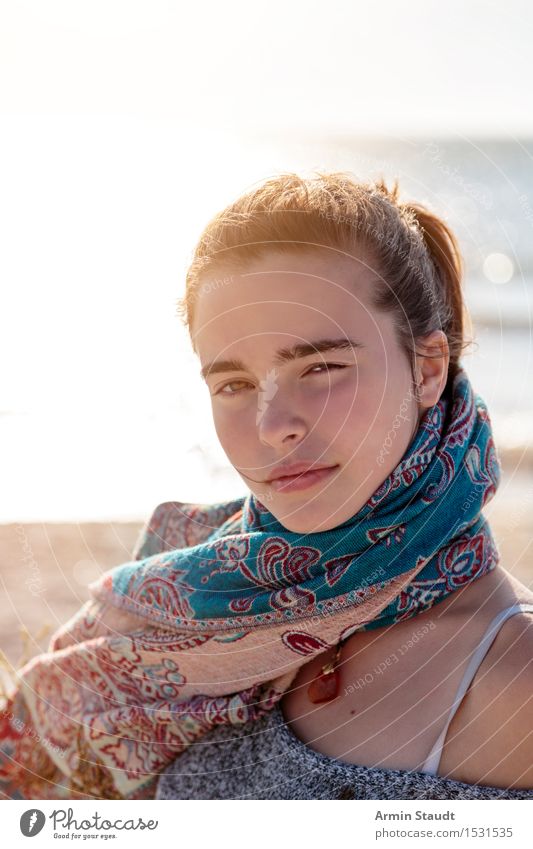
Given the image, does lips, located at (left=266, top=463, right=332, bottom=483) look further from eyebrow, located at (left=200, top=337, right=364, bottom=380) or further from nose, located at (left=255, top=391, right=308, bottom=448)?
eyebrow, located at (left=200, top=337, right=364, bottom=380)

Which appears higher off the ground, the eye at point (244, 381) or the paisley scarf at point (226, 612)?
the eye at point (244, 381)

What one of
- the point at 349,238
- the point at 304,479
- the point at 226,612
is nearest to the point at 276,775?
the point at 226,612

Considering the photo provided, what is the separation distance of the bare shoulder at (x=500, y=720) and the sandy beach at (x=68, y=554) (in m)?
1.96

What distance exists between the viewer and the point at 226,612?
1.53 meters

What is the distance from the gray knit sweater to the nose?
50 centimetres

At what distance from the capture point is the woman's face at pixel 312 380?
1339 millimetres

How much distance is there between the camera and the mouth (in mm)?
1369

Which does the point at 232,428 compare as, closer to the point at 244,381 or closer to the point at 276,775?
the point at 244,381

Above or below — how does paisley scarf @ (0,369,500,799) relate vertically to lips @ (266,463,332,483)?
below

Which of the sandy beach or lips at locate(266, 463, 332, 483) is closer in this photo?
lips at locate(266, 463, 332, 483)

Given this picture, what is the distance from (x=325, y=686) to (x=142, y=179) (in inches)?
58.8

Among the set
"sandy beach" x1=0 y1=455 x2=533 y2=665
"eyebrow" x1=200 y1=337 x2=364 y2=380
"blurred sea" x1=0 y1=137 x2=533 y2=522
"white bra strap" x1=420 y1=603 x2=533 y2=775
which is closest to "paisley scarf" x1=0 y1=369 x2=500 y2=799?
"white bra strap" x1=420 y1=603 x2=533 y2=775

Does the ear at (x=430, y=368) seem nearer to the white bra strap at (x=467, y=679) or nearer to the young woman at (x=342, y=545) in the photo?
the young woman at (x=342, y=545)

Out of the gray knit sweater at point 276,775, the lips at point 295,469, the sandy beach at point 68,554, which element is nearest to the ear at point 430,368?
the lips at point 295,469
